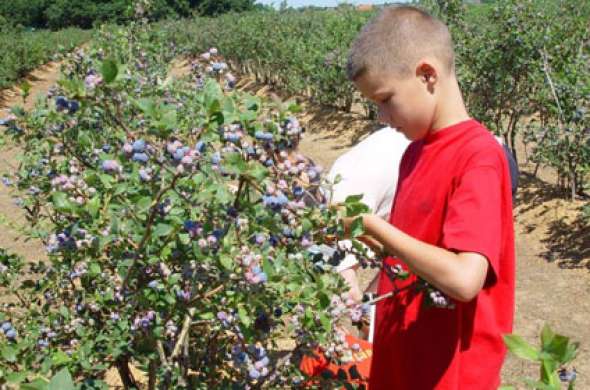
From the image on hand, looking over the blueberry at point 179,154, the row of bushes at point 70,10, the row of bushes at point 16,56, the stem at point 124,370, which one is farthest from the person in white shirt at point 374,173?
the row of bushes at point 70,10

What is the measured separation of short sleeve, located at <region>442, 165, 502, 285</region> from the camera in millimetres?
1218

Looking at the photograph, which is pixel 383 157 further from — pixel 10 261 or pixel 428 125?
pixel 10 261

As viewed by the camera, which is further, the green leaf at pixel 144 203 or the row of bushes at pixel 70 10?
the row of bushes at pixel 70 10

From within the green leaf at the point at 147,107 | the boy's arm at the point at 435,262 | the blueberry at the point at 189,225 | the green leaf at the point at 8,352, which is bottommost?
the green leaf at the point at 8,352

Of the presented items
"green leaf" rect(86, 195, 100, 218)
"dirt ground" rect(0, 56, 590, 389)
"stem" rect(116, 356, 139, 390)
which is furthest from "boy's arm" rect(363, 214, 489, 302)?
"dirt ground" rect(0, 56, 590, 389)

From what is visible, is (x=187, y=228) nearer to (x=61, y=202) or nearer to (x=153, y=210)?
(x=153, y=210)

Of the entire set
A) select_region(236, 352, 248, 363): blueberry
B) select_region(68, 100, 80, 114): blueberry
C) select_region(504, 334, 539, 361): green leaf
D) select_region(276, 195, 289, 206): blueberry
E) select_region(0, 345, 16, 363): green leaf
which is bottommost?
select_region(0, 345, 16, 363): green leaf

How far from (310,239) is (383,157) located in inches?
43.6

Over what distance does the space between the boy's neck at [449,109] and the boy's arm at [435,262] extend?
13.7 inches

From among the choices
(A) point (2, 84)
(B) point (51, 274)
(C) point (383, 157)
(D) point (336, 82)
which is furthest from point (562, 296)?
(A) point (2, 84)

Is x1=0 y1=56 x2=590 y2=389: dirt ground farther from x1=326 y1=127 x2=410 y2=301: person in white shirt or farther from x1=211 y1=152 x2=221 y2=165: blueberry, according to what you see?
x1=211 y1=152 x2=221 y2=165: blueberry

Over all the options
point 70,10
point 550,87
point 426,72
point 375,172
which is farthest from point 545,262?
point 70,10

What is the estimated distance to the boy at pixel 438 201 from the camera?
1.26 metres

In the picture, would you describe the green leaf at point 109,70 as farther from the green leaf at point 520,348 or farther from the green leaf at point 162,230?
the green leaf at point 520,348
